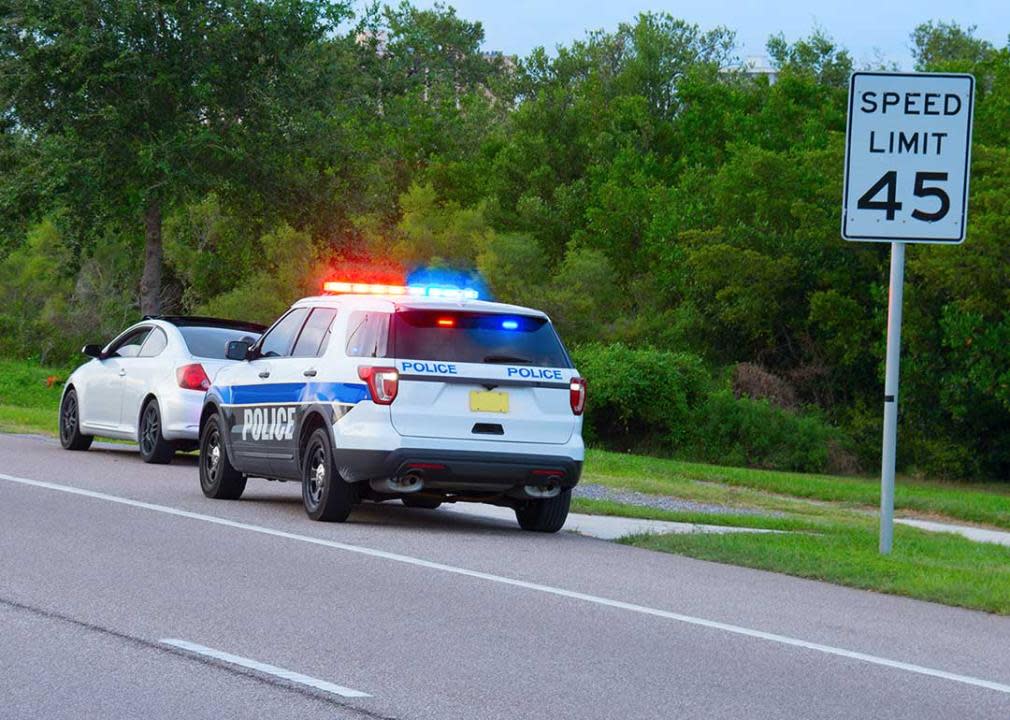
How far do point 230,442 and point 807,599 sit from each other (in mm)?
6506

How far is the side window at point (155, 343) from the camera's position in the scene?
68.0 ft

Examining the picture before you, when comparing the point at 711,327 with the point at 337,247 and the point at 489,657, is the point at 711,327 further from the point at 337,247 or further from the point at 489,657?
the point at 489,657

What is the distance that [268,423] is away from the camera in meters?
15.3

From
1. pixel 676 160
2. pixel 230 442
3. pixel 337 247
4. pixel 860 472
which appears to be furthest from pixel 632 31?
pixel 230 442

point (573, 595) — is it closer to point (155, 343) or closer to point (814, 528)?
point (814, 528)

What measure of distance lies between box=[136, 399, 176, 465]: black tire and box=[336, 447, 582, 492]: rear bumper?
266 inches

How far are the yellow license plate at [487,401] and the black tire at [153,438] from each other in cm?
722

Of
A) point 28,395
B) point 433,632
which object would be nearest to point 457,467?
point 433,632

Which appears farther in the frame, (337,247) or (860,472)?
(860,472)

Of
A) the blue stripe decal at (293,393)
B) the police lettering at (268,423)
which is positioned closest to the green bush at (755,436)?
the blue stripe decal at (293,393)

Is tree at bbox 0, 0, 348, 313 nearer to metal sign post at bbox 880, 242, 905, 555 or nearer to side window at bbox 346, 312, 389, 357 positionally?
side window at bbox 346, 312, 389, 357

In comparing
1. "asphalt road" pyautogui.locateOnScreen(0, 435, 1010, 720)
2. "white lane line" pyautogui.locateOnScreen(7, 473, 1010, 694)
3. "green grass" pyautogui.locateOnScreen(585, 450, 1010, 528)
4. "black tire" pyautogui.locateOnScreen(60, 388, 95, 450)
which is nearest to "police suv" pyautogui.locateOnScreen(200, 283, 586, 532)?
"asphalt road" pyautogui.locateOnScreen(0, 435, 1010, 720)

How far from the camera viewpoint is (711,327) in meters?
47.2

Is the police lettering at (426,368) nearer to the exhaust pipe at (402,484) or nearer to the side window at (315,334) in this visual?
the exhaust pipe at (402,484)
